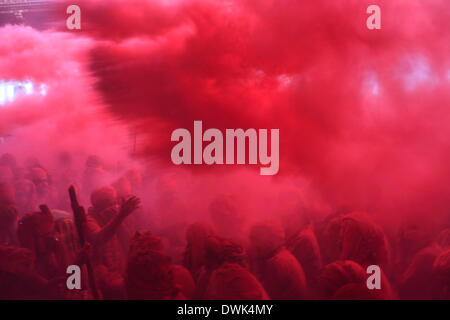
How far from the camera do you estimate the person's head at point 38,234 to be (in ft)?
13.3

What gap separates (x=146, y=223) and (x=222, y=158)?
0.81 m

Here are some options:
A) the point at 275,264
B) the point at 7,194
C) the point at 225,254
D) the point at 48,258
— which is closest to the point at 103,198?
the point at 48,258

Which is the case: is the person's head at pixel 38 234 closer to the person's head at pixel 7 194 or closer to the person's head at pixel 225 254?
the person's head at pixel 7 194

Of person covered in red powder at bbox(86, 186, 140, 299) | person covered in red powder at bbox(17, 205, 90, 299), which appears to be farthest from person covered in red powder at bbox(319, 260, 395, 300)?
person covered in red powder at bbox(17, 205, 90, 299)

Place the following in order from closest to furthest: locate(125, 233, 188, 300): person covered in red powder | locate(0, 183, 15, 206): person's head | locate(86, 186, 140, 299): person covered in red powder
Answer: locate(125, 233, 188, 300): person covered in red powder
locate(86, 186, 140, 299): person covered in red powder
locate(0, 183, 15, 206): person's head

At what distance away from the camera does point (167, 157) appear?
4.09 metres

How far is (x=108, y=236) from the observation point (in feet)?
13.3

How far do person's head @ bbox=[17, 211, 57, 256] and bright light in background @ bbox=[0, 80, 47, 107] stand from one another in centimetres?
100

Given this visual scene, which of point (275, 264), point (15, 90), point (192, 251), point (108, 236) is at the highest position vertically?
point (15, 90)

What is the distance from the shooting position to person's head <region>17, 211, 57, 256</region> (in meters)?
4.07

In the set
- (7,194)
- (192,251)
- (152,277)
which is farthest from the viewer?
(7,194)

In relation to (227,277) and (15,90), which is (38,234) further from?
(227,277)

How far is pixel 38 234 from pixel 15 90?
3.97 ft

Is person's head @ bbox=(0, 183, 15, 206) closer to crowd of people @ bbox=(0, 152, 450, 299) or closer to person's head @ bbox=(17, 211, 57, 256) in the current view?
crowd of people @ bbox=(0, 152, 450, 299)
